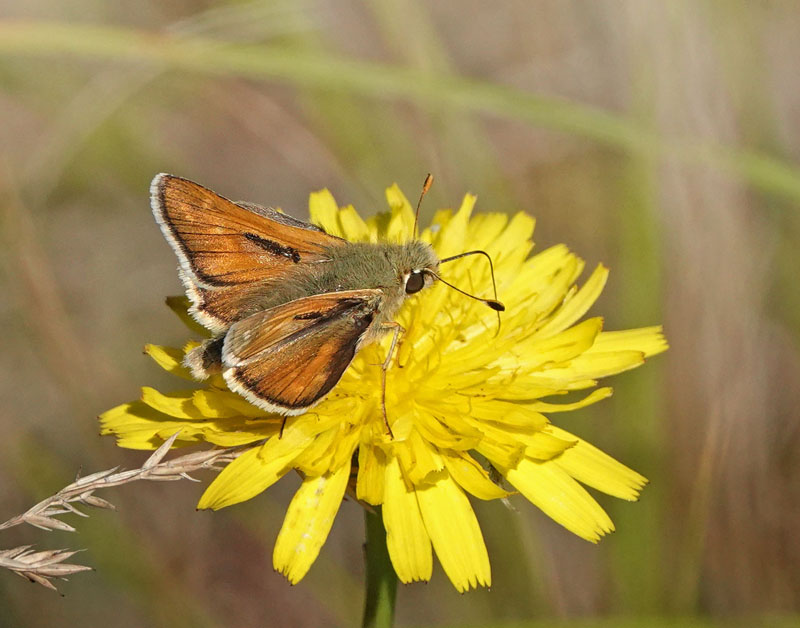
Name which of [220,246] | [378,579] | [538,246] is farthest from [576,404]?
[538,246]

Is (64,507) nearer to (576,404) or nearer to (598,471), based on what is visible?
(576,404)

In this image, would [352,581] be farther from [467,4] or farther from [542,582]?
[467,4]

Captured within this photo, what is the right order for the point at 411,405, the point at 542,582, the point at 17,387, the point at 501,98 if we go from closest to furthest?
the point at 411,405
the point at 501,98
the point at 542,582
the point at 17,387

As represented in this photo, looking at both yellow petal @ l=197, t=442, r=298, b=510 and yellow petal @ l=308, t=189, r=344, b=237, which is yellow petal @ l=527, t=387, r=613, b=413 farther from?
yellow petal @ l=308, t=189, r=344, b=237

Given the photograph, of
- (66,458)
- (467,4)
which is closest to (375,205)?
(66,458)

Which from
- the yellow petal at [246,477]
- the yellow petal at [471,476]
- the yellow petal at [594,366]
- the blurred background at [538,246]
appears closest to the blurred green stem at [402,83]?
the blurred background at [538,246]

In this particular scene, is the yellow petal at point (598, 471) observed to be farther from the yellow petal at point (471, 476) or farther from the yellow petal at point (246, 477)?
the yellow petal at point (246, 477)

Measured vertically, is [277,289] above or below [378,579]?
above
